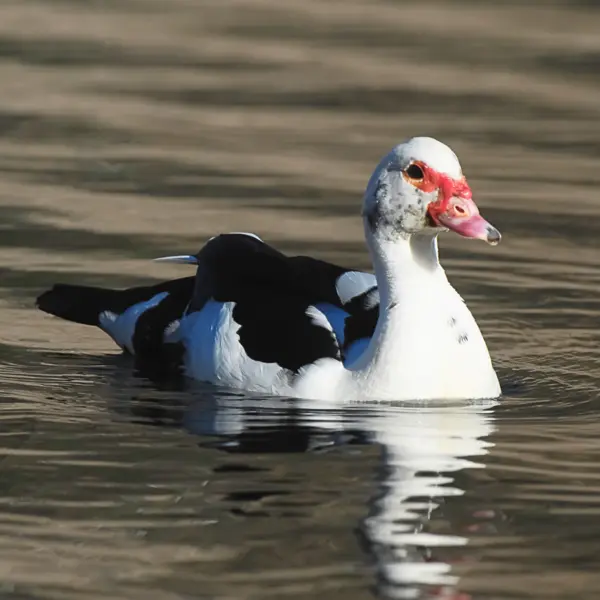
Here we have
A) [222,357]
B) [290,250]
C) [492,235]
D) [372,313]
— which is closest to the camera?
[492,235]

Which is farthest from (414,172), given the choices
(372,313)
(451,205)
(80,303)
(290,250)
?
(290,250)

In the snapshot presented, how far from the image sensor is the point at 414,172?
9.19 meters

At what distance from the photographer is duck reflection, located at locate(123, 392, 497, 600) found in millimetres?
7141

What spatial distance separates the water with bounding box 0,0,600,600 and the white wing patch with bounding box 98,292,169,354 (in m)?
0.12

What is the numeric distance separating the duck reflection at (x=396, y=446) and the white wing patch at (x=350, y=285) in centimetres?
84

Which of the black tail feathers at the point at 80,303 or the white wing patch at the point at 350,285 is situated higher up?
the white wing patch at the point at 350,285

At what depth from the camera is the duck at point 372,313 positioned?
9.20 meters

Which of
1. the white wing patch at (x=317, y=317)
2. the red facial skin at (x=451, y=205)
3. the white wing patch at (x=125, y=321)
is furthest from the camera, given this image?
the white wing patch at (x=125, y=321)

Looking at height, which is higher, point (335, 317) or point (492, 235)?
point (492, 235)

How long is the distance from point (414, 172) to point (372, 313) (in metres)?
1.12

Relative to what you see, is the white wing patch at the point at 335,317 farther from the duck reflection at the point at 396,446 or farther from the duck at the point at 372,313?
the duck reflection at the point at 396,446

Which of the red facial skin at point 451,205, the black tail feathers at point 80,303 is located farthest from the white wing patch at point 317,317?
the black tail feathers at point 80,303

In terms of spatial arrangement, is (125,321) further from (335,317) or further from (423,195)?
(423,195)

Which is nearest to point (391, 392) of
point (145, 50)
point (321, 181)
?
point (321, 181)
